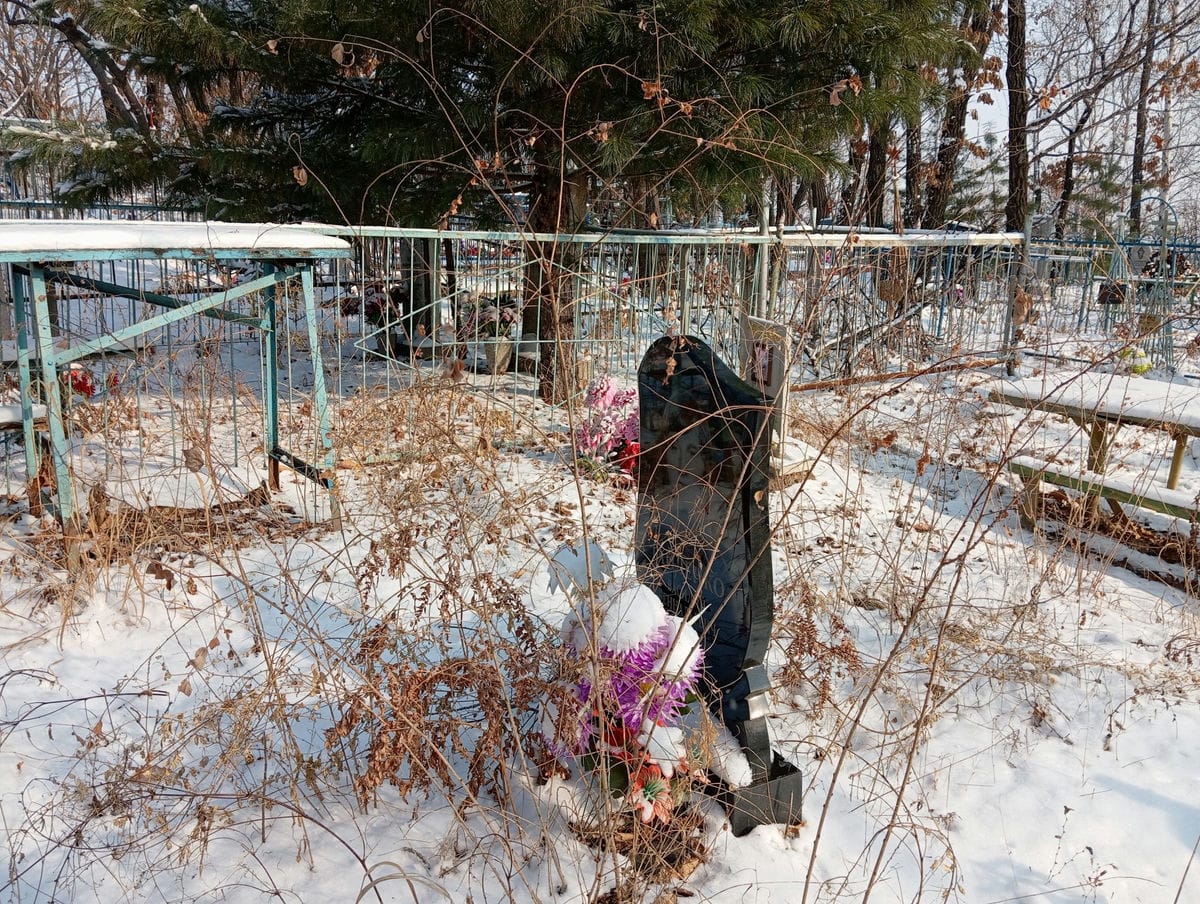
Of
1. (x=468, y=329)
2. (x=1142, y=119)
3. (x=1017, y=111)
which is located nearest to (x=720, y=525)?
Result: (x=468, y=329)

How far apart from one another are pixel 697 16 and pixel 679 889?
4.64 m

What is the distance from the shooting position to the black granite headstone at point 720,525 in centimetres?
229

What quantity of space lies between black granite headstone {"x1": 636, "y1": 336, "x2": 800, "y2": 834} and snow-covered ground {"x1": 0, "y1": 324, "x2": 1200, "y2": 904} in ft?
0.57

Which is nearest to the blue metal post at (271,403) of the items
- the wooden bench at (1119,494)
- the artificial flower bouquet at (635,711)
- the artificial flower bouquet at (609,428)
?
the artificial flower bouquet at (609,428)

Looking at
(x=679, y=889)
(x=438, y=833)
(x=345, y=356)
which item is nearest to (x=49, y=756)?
(x=438, y=833)

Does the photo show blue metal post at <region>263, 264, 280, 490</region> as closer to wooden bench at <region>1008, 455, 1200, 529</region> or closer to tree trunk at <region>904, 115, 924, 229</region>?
wooden bench at <region>1008, 455, 1200, 529</region>

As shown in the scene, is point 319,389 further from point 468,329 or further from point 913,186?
point 913,186

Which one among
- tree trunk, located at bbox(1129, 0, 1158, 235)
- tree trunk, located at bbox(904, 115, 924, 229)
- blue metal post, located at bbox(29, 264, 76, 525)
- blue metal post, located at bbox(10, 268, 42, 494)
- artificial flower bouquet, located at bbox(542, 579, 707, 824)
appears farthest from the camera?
tree trunk, located at bbox(1129, 0, 1158, 235)

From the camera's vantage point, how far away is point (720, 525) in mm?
2467

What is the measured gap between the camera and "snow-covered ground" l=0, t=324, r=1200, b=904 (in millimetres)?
2100

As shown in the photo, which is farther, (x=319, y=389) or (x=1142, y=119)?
(x=1142, y=119)

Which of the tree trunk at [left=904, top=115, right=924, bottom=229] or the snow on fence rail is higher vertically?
the tree trunk at [left=904, top=115, right=924, bottom=229]

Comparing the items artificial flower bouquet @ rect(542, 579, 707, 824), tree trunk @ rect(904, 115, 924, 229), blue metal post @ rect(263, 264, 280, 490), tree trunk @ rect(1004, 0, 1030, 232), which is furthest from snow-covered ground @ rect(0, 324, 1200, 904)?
tree trunk @ rect(904, 115, 924, 229)

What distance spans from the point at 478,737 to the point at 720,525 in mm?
943
